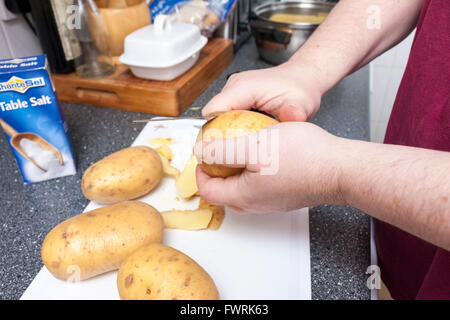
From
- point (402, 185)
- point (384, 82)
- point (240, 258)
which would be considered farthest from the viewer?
point (384, 82)

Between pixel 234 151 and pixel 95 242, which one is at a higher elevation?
pixel 234 151

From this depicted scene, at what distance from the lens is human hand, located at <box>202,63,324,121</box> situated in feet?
1.95

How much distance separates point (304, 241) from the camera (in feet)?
2.00

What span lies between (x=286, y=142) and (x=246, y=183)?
9 centimetres

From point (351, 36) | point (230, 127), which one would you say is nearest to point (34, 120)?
point (230, 127)

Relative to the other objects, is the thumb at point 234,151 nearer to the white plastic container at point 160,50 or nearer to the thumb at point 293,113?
the thumb at point 293,113

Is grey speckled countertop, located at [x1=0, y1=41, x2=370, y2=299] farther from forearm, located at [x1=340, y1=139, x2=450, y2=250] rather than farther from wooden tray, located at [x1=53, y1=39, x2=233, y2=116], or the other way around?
forearm, located at [x1=340, y1=139, x2=450, y2=250]

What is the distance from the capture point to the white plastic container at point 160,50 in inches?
38.2

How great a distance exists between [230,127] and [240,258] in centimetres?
23

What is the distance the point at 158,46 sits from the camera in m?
0.96

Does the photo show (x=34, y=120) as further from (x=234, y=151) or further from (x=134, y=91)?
(x=234, y=151)

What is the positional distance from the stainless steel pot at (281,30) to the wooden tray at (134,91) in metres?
0.24
